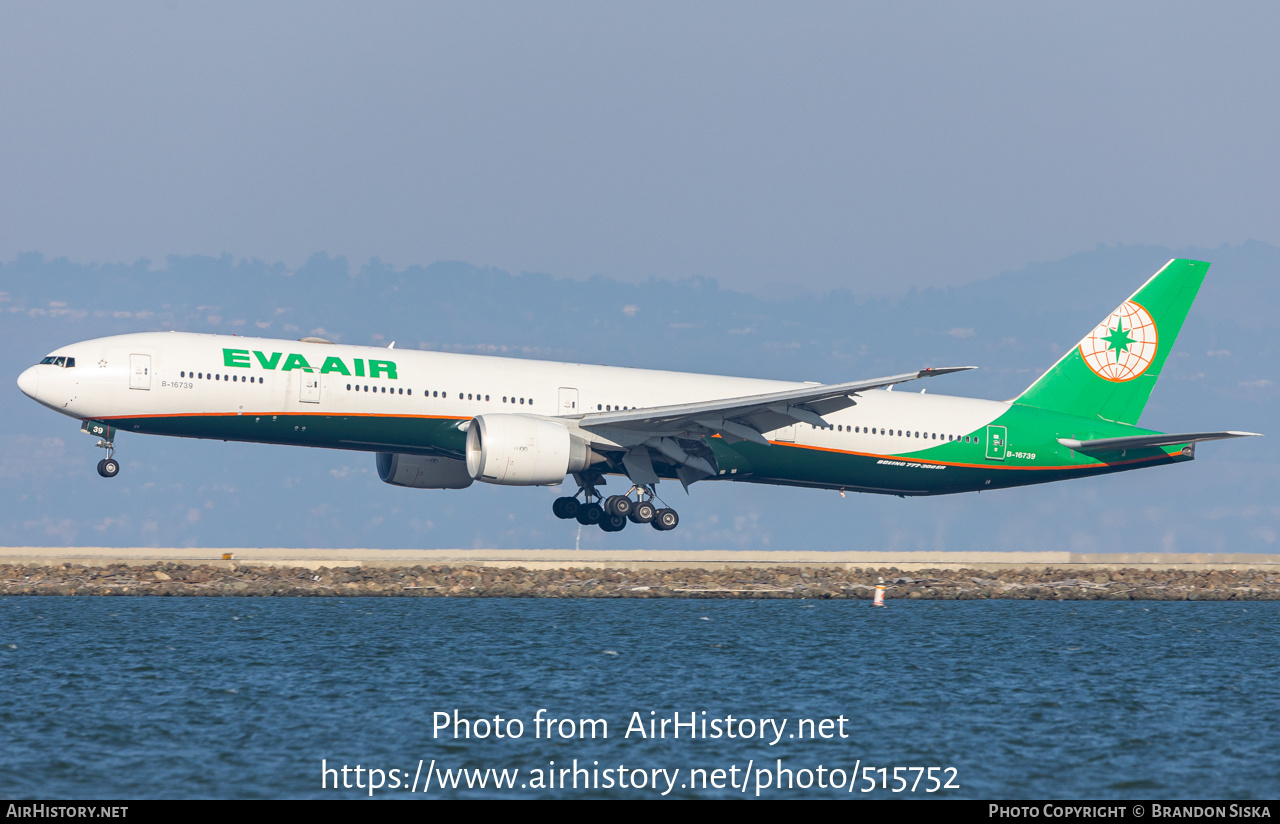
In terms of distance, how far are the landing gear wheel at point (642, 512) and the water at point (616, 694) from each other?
358cm

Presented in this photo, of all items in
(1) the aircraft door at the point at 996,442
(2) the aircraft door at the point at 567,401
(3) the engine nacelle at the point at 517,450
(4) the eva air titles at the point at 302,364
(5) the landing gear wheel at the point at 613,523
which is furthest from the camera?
(1) the aircraft door at the point at 996,442

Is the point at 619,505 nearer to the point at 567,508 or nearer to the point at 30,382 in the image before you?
the point at 567,508

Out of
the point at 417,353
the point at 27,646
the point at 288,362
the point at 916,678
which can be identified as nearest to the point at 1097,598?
the point at 916,678

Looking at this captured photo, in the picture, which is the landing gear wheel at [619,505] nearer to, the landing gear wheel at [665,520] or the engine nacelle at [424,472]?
the landing gear wheel at [665,520]

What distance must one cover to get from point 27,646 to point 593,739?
67.1 ft

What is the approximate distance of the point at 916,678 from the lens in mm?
34469

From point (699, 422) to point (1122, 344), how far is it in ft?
64.6

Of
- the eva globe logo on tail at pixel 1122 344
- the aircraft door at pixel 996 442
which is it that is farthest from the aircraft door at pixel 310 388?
the eva globe logo on tail at pixel 1122 344

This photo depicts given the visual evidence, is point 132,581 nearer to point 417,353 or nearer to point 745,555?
point 417,353

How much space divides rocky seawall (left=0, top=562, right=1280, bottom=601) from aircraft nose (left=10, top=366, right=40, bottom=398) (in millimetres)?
14475

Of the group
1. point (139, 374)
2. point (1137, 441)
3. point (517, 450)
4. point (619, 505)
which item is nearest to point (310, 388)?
point (139, 374)

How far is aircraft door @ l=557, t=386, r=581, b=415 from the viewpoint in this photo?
4281 cm

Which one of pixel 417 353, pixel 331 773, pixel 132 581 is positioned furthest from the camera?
pixel 132 581

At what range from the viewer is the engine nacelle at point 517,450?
4003 centimetres
